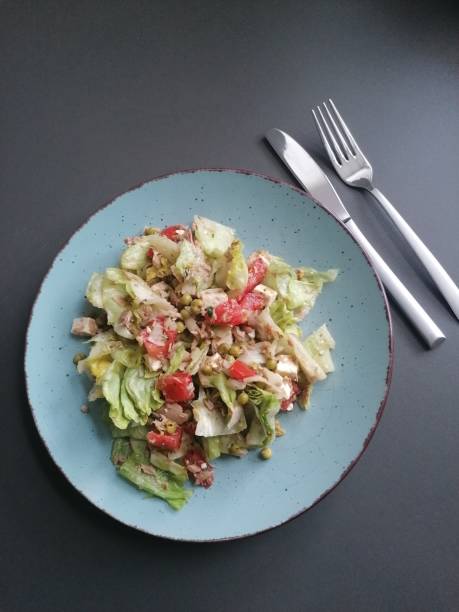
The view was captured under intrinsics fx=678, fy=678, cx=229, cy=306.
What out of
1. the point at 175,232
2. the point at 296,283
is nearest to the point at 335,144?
the point at 296,283

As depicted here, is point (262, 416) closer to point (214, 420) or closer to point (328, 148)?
point (214, 420)

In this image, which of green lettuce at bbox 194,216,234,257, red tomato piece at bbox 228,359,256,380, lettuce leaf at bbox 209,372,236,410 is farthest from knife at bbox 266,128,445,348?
lettuce leaf at bbox 209,372,236,410

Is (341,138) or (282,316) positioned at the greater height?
(341,138)

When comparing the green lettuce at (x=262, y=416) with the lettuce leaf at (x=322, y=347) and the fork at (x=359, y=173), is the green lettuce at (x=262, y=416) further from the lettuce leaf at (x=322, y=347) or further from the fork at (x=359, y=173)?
the fork at (x=359, y=173)

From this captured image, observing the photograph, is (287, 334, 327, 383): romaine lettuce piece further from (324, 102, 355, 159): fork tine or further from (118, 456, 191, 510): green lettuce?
(324, 102, 355, 159): fork tine

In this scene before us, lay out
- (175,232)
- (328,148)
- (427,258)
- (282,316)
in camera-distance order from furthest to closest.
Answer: (328,148) → (427,258) → (175,232) → (282,316)

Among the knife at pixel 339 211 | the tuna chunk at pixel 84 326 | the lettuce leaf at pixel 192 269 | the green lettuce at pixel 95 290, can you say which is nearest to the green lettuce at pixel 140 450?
the tuna chunk at pixel 84 326
